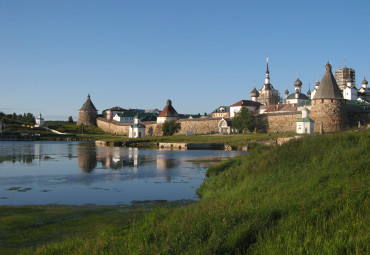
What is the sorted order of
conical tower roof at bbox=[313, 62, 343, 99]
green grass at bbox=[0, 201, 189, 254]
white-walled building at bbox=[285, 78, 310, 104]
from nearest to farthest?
green grass at bbox=[0, 201, 189, 254] → conical tower roof at bbox=[313, 62, 343, 99] → white-walled building at bbox=[285, 78, 310, 104]

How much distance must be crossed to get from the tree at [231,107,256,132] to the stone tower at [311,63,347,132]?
9858 millimetres

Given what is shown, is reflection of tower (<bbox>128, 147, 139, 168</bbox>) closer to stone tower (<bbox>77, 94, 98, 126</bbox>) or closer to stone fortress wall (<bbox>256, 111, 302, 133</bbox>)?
stone fortress wall (<bbox>256, 111, 302, 133</bbox>)

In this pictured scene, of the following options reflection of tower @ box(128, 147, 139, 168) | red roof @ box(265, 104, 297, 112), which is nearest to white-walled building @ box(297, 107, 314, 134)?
red roof @ box(265, 104, 297, 112)

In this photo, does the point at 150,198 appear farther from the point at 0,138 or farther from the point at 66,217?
the point at 0,138

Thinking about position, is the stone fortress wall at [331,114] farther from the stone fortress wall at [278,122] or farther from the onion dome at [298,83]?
the onion dome at [298,83]

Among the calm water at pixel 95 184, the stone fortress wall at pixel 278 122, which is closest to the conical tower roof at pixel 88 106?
the stone fortress wall at pixel 278 122

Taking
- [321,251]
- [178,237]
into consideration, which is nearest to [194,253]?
[178,237]

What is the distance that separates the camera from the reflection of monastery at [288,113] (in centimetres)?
4150

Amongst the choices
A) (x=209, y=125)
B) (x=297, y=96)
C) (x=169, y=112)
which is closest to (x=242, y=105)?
(x=209, y=125)

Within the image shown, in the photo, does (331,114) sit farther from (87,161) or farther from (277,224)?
(277,224)

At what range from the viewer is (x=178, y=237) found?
17.3ft

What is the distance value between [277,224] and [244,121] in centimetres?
4494

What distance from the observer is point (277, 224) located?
5.65 metres

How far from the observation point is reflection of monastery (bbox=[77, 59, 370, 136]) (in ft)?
136
